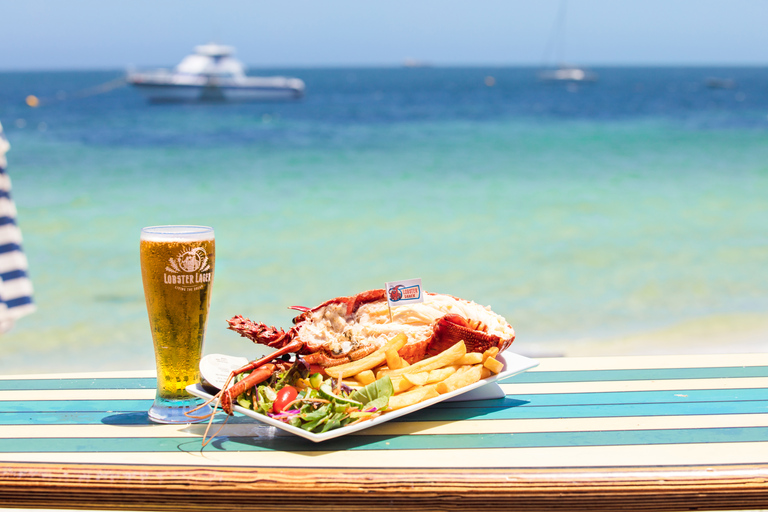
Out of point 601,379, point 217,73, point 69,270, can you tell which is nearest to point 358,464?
point 601,379

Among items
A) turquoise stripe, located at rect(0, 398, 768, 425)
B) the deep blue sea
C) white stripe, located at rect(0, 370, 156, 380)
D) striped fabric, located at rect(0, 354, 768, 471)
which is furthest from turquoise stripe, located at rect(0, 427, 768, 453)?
the deep blue sea

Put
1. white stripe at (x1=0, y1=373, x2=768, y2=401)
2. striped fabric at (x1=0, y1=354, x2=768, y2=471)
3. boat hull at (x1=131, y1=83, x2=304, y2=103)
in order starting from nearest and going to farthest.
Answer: striped fabric at (x1=0, y1=354, x2=768, y2=471), white stripe at (x1=0, y1=373, x2=768, y2=401), boat hull at (x1=131, y1=83, x2=304, y2=103)

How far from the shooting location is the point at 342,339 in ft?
6.79

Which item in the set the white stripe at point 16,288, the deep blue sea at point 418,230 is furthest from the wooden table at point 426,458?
the deep blue sea at point 418,230

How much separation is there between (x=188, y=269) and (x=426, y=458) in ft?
2.47

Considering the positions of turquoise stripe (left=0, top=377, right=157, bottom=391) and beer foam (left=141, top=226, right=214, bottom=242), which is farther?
turquoise stripe (left=0, top=377, right=157, bottom=391)

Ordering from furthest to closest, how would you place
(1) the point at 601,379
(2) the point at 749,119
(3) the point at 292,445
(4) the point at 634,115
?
(4) the point at 634,115
(2) the point at 749,119
(1) the point at 601,379
(3) the point at 292,445

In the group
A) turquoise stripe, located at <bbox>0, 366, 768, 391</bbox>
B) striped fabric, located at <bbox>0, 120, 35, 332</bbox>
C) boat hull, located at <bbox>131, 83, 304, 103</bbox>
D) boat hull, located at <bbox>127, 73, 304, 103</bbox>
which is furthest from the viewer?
boat hull, located at <bbox>131, 83, 304, 103</bbox>

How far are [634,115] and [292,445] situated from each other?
1494 inches

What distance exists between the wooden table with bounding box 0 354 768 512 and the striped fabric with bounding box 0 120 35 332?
109cm

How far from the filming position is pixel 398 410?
1833 millimetres

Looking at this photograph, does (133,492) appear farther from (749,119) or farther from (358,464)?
(749,119)

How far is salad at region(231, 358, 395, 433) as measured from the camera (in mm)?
1752

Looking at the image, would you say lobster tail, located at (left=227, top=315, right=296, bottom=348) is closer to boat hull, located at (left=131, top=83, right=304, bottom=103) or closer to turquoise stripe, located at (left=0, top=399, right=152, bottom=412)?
turquoise stripe, located at (left=0, top=399, right=152, bottom=412)
